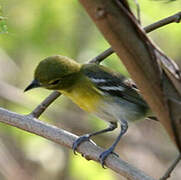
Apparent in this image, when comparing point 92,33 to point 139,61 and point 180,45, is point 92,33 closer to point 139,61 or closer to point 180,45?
point 180,45

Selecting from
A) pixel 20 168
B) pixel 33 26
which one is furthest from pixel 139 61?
pixel 20 168

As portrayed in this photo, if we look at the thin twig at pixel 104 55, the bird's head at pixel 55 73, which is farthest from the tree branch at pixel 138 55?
the bird's head at pixel 55 73

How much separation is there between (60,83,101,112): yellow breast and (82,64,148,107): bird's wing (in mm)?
92

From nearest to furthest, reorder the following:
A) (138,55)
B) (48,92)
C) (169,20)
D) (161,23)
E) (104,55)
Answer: (138,55) < (169,20) < (161,23) < (104,55) < (48,92)

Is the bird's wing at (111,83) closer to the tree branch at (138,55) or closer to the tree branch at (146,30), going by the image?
the tree branch at (146,30)

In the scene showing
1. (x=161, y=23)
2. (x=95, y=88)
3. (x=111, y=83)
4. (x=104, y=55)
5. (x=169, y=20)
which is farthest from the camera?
(x=111, y=83)

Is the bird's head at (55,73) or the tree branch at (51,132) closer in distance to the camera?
the tree branch at (51,132)

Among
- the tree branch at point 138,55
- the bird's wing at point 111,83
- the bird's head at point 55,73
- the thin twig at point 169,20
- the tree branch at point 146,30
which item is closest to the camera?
the tree branch at point 138,55

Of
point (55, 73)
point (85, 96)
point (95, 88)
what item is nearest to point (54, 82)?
point (55, 73)

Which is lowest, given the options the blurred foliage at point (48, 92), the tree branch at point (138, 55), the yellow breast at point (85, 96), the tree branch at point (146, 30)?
the blurred foliage at point (48, 92)

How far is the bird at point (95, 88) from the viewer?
3.49m

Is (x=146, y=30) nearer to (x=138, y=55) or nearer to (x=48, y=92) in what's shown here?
(x=138, y=55)

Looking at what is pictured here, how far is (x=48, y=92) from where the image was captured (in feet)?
18.0

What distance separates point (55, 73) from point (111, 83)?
53 centimetres
